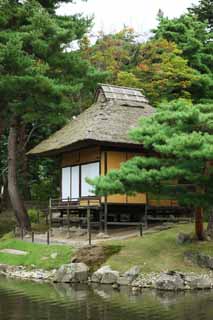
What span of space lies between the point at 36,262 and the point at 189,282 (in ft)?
18.8

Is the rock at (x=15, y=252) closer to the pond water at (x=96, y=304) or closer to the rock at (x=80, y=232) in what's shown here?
the rock at (x=80, y=232)

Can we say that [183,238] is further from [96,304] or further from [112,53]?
[112,53]

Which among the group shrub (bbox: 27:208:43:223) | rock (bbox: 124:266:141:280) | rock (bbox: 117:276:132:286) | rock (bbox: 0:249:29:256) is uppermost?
shrub (bbox: 27:208:43:223)

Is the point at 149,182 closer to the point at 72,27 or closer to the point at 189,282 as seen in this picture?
the point at 189,282

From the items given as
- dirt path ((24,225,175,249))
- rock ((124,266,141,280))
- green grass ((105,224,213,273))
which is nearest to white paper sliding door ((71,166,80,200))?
dirt path ((24,225,175,249))

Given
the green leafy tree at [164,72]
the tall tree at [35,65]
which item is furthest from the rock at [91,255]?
the green leafy tree at [164,72]

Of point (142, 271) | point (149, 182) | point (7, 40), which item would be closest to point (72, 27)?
point (7, 40)

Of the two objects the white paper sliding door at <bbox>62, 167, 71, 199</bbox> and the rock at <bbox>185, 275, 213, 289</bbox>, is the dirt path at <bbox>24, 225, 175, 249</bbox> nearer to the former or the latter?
the white paper sliding door at <bbox>62, 167, 71, 199</bbox>

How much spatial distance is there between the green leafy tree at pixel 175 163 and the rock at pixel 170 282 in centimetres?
222

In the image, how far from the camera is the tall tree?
2220 centimetres

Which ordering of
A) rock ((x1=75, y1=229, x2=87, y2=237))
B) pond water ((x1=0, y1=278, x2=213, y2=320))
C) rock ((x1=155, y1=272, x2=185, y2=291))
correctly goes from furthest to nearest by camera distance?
rock ((x1=75, y1=229, x2=87, y2=237)), rock ((x1=155, y1=272, x2=185, y2=291)), pond water ((x1=0, y1=278, x2=213, y2=320))

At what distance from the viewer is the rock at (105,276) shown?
15773 millimetres

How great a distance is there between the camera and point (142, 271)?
15.8m

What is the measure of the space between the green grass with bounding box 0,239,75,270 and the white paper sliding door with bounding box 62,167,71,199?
164 inches
